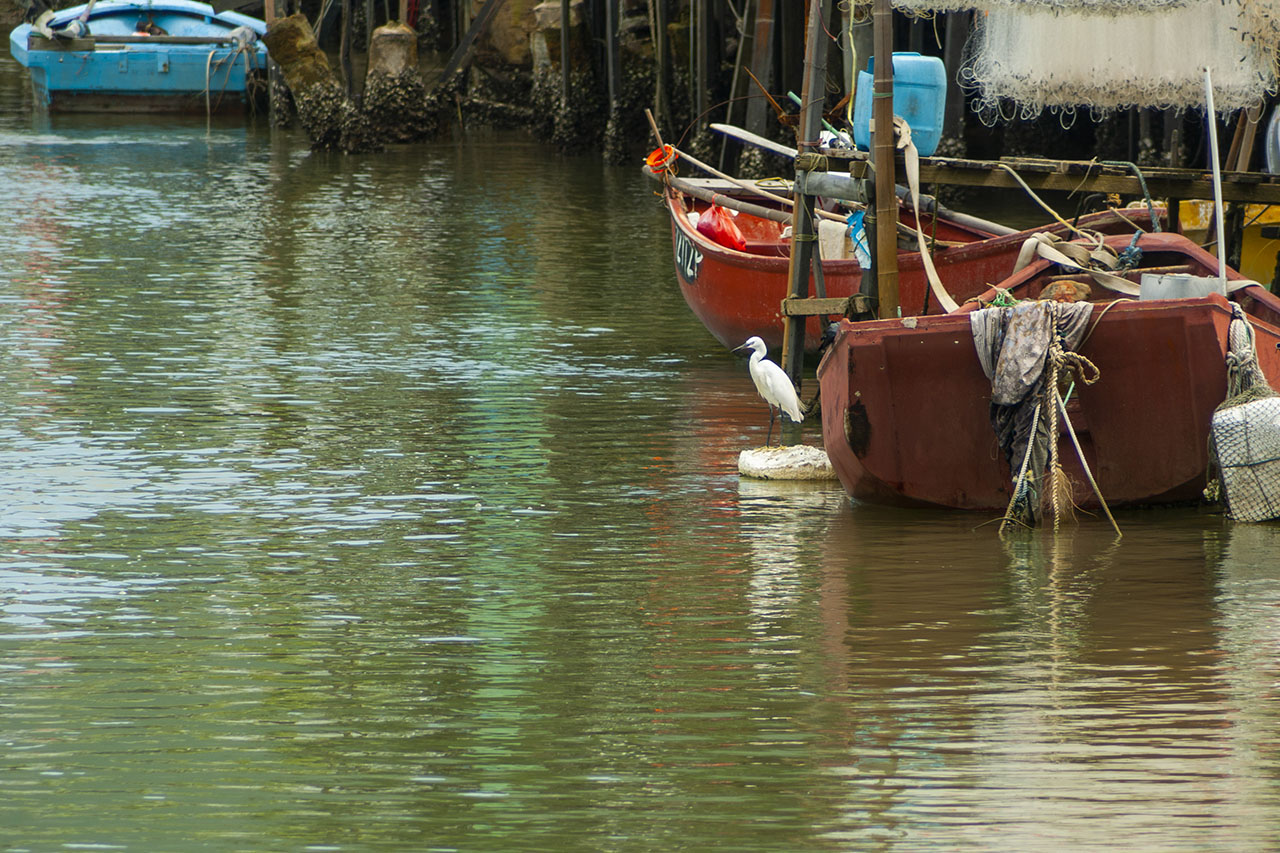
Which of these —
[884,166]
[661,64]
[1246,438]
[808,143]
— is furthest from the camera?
[661,64]

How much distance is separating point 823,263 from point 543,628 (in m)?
5.66

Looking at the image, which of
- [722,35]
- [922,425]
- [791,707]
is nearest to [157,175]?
[722,35]

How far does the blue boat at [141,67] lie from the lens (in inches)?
1278

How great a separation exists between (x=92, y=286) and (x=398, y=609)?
9575 millimetres

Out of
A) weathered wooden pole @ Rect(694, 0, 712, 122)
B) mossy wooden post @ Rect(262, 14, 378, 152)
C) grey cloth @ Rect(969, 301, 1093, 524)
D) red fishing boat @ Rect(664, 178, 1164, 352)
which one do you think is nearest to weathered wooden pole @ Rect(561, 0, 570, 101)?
weathered wooden pole @ Rect(694, 0, 712, 122)

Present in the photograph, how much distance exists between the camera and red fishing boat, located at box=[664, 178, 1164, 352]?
37.7 ft

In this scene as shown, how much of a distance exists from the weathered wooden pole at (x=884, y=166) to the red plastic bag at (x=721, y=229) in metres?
3.95

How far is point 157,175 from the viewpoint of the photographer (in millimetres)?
24672

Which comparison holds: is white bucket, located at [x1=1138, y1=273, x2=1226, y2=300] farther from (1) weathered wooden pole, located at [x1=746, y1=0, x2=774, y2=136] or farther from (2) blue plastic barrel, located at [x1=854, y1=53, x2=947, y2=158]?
(1) weathered wooden pole, located at [x1=746, y1=0, x2=774, y2=136]

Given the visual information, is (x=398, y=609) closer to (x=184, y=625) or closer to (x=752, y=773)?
(x=184, y=625)

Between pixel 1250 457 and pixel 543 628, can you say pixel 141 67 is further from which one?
pixel 543 628

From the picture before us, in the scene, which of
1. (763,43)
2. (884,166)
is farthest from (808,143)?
(763,43)

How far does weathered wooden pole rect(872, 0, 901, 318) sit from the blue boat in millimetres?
24429

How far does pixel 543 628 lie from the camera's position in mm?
7082
